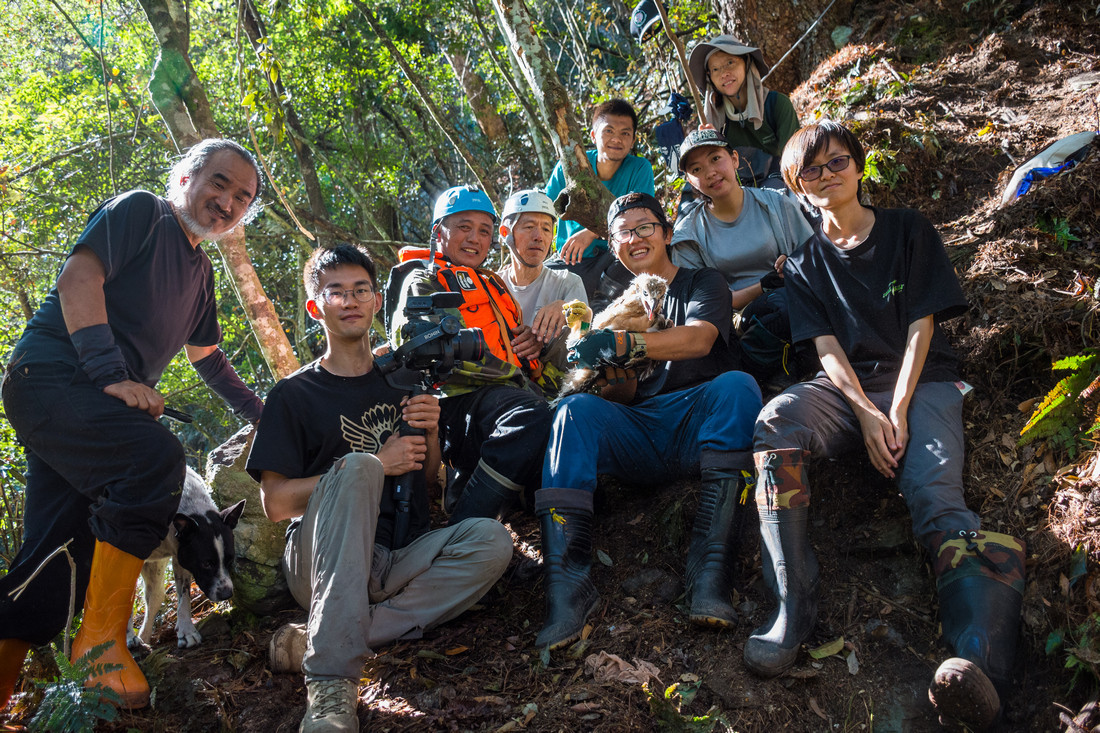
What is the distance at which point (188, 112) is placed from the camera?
661 cm

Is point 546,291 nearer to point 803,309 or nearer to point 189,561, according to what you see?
point 803,309

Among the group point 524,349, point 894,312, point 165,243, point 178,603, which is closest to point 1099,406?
point 894,312

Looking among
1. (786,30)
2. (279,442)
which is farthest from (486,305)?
(786,30)

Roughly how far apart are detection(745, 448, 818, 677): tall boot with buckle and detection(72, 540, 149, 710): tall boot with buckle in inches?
110

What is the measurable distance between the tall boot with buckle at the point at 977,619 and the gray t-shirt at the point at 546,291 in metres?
3.06

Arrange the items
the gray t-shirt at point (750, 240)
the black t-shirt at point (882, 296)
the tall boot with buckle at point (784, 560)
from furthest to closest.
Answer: the gray t-shirt at point (750, 240)
the black t-shirt at point (882, 296)
the tall boot with buckle at point (784, 560)

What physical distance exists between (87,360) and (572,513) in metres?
2.46

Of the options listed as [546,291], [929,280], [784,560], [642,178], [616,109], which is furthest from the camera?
[642,178]

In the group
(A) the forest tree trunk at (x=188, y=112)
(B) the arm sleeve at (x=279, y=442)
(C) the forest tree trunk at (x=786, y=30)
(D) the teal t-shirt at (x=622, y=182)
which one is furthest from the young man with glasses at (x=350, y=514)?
(C) the forest tree trunk at (x=786, y=30)

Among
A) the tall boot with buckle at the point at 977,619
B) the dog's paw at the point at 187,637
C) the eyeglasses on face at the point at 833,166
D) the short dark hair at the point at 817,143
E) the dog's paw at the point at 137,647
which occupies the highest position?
the short dark hair at the point at 817,143

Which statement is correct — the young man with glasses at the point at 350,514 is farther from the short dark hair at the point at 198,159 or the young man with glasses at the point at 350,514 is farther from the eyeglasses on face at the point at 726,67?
the eyeglasses on face at the point at 726,67

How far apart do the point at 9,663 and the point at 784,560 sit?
12.1 feet

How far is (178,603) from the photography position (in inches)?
169

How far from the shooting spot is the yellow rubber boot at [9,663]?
332 centimetres
